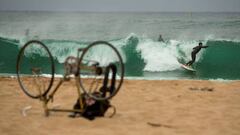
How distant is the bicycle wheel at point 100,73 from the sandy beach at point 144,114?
0.47 metres

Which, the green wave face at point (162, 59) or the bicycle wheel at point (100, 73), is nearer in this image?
the bicycle wheel at point (100, 73)

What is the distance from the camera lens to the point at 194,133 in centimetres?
581

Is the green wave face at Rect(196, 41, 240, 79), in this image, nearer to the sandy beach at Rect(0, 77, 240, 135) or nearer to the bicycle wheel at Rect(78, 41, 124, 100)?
the bicycle wheel at Rect(78, 41, 124, 100)

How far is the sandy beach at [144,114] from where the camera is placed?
5.93 metres

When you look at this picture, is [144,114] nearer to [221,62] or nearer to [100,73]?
[100,73]

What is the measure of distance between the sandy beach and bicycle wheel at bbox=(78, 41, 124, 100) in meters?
0.47

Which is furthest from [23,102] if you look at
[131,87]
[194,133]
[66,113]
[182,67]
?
[182,67]

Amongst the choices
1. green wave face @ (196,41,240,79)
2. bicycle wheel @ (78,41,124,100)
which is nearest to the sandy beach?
bicycle wheel @ (78,41,124,100)

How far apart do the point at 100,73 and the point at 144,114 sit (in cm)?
126

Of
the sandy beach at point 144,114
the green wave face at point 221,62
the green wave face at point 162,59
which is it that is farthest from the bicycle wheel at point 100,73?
the green wave face at point 221,62

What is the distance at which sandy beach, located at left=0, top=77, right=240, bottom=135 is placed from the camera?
19.5 feet

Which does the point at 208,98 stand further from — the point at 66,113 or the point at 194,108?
the point at 66,113

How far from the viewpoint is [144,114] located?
694 cm

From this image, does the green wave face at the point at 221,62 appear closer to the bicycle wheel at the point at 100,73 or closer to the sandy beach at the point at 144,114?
the bicycle wheel at the point at 100,73
